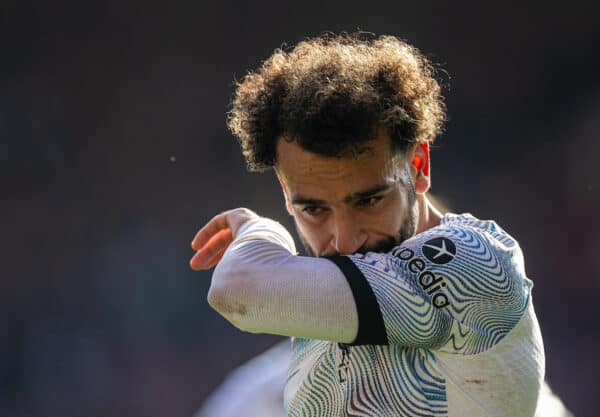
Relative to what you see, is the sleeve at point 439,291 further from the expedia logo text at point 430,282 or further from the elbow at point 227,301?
the elbow at point 227,301

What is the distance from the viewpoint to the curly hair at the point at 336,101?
2166 millimetres

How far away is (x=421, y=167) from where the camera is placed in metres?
2.44

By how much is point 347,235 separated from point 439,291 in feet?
1.52

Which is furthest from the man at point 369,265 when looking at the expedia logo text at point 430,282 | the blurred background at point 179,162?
the blurred background at point 179,162

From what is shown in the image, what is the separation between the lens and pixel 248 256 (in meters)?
1.91

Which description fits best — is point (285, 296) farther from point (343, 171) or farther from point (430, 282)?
point (343, 171)

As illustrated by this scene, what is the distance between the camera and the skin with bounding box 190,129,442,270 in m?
2.16

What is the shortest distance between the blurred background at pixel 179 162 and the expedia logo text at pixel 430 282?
19.1ft

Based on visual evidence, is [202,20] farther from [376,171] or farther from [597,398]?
A: [376,171]

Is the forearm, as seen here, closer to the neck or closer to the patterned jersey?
the patterned jersey

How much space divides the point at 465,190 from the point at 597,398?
8.08 ft

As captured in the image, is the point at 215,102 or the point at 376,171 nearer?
the point at 376,171

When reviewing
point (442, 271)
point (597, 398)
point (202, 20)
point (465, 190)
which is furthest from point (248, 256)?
point (202, 20)

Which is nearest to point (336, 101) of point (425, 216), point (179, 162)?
point (425, 216)
